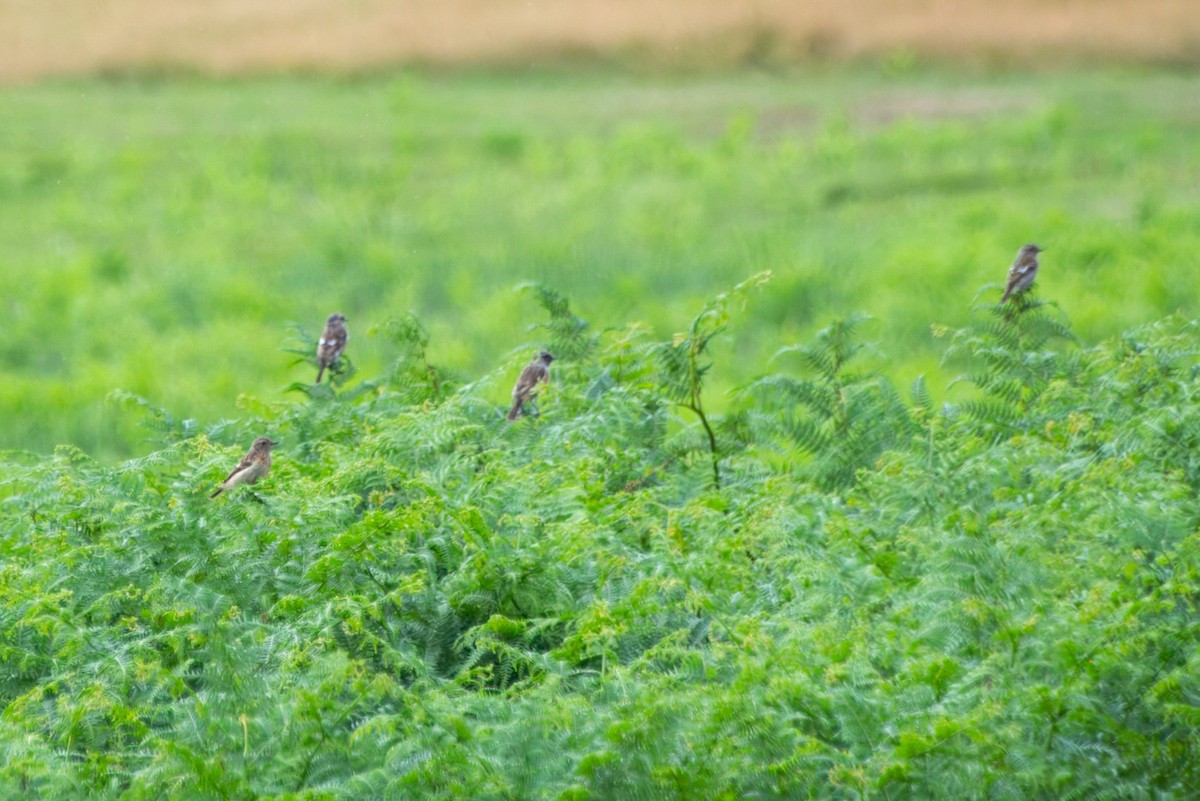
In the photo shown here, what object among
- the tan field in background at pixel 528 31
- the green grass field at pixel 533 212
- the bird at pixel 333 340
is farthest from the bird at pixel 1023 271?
the tan field in background at pixel 528 31

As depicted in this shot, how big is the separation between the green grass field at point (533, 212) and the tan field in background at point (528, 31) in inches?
24.0

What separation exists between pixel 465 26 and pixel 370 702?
2447cm

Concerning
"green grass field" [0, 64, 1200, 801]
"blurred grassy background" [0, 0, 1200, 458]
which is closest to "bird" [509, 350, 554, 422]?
"green grass field" [0, 64, 1200, 801]

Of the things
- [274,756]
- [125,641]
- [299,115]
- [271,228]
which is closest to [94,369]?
[271,228]

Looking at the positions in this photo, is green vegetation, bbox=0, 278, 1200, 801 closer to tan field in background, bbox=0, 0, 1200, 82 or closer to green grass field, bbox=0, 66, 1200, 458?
green grass field, bbox=0, 66, 1200, 458

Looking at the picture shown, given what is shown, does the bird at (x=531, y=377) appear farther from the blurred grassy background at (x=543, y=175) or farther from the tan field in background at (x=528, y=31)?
the tan field in background at (x=528, y=31)

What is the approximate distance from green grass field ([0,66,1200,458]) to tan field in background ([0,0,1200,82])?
0.61m

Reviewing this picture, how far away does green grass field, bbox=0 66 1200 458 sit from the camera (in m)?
13.5

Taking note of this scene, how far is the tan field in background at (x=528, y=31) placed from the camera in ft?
84.1

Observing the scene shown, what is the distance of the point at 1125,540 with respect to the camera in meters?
4.15

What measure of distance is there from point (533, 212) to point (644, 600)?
14.9 m

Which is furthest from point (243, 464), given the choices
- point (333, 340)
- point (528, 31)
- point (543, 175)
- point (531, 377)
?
point (528, 31)

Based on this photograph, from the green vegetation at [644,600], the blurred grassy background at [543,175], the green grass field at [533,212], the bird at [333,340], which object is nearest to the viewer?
the green vegetation at [644,600]

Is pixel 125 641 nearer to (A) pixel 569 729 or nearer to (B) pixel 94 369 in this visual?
(A) pixel 569 729
